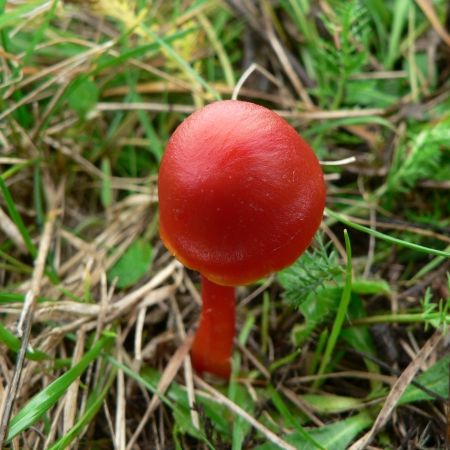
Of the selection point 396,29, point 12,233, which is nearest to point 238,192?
point 12,233

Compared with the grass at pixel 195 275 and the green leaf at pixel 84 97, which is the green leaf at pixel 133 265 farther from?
the green leaf at pixel 84 97

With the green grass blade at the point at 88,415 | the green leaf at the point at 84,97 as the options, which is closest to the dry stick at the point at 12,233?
the green leaf at the point at 84,97

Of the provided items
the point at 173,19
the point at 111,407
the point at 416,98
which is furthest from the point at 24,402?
the point at 416,98

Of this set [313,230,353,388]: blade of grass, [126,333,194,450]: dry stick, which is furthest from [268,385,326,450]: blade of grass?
[126,333,194,450]: dry stick

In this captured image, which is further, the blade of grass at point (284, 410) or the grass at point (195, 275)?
the grass at point (195, 275)

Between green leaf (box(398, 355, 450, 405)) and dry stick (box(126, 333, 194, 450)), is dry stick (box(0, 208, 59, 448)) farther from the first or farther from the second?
green leaf (box(398, 355, 450, 405))

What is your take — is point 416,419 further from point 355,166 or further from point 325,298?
point 355,166
